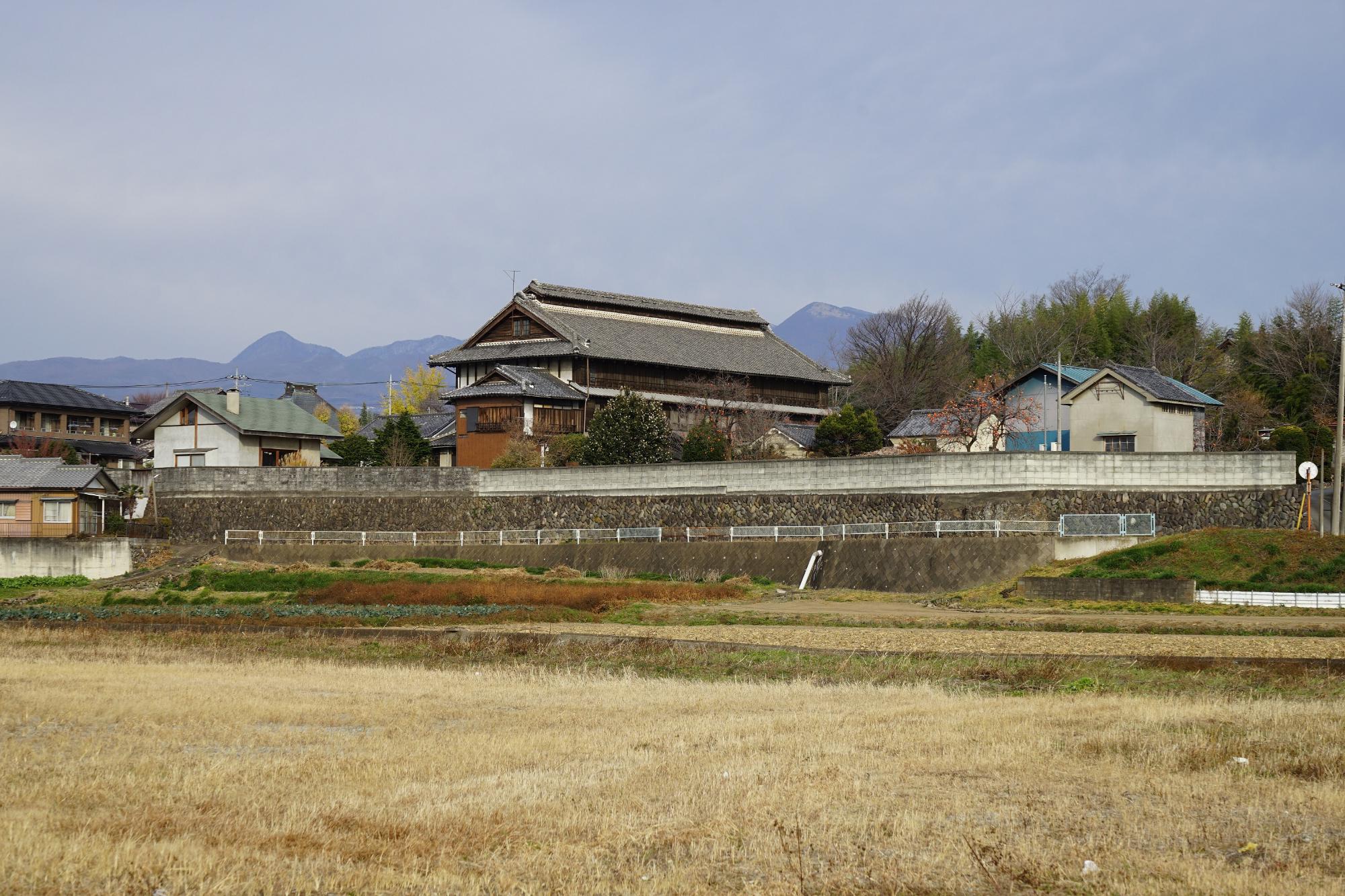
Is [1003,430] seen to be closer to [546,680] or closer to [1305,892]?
[546,680]

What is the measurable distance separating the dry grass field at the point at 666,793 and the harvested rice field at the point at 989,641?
5152 millimetres

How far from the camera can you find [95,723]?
1387cm

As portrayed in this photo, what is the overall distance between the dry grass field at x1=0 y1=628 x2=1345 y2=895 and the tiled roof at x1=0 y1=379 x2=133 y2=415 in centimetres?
6770

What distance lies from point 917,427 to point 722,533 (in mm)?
20317

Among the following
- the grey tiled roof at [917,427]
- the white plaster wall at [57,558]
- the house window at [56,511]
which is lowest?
the white plaster wall at [57,558]

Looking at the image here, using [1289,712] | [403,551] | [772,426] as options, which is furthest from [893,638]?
[772,426]

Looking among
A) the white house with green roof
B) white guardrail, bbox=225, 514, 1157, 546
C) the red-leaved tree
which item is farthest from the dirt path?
the white house with green roof

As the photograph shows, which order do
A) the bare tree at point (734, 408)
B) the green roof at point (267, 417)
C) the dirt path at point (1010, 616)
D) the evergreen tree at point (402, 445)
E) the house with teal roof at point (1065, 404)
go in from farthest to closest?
the bare tree at point (734, 408) < the evergreen tree at point (402, 445) < the green roof at point (267, 417) < the house with teal roof at point (1065, 404) < the dirt path at point (1010, 616)

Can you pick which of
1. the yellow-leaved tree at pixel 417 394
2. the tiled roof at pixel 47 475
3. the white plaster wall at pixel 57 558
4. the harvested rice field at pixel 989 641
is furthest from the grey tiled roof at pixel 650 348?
the harvested rice field at pixel 989 641

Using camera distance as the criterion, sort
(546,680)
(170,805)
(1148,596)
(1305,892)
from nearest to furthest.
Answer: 1. (1305,892)
2. (170,805)
3. (546,680)
4. (1148,596)

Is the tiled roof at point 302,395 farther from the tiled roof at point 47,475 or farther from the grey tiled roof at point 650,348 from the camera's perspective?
the tiled roof at point 47,475

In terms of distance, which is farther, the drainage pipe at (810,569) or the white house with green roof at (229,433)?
the white house with green roof at (229,433)

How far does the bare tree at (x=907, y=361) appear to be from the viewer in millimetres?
73625

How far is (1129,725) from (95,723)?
36.7 ft
